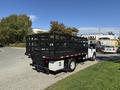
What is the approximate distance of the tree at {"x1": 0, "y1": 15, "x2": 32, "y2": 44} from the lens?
246 feet

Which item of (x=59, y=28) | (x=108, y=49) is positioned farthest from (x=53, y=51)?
(x=59, y=28)

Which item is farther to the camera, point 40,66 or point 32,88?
point 40,66

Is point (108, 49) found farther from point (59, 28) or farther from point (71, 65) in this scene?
point (59, 28)

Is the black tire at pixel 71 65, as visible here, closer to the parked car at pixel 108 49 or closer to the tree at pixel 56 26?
the parked car at pixel 108 49

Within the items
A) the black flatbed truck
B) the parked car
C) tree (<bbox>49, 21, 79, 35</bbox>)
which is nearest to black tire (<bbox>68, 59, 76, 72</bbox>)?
the black flatbed truck

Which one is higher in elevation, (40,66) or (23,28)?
(23,28)

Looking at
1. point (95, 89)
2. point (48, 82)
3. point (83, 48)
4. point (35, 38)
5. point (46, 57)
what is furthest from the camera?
point (83, 48)

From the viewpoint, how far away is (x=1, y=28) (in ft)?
261

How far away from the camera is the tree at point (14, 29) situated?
74938 mm

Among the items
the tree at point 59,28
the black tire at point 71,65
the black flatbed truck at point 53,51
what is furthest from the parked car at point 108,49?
the tree at point 59,28

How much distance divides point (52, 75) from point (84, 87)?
3899 mm

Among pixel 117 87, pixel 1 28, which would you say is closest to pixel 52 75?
pixel 117 87

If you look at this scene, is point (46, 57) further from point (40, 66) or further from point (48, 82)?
point (48, 82)

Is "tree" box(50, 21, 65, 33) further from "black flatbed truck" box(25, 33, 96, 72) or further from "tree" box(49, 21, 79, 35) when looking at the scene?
"black flatbed truck" box(25, 33, 96, 72)
